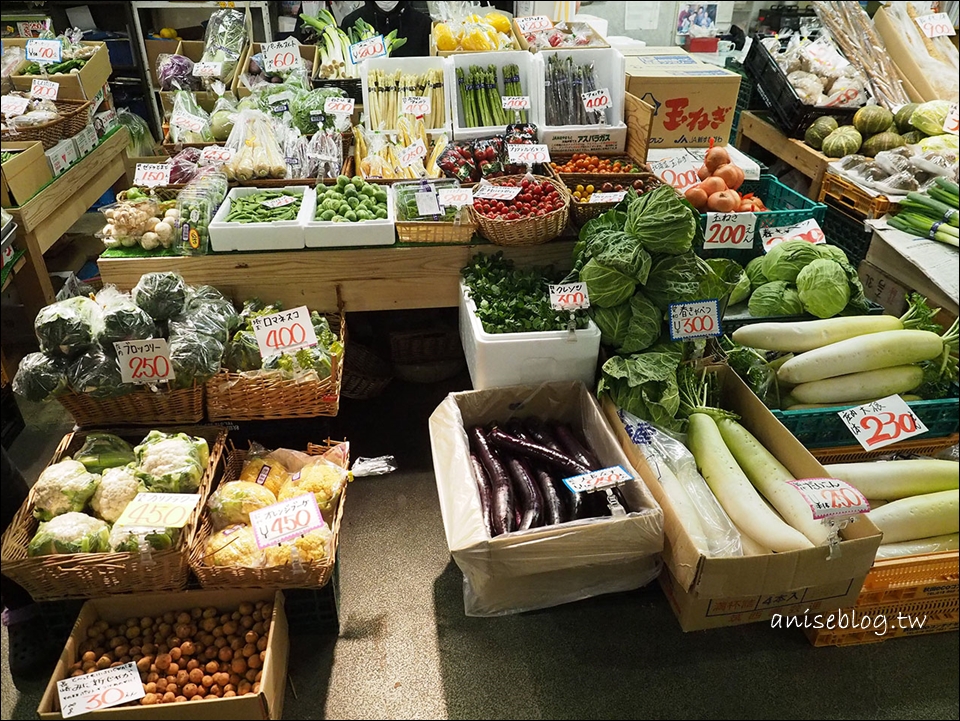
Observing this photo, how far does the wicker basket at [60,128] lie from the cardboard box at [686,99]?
2882 mm

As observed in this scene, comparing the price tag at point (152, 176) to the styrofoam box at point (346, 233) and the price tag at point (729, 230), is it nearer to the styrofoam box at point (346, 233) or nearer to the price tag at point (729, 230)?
the styrofoam box at point (346, 233)

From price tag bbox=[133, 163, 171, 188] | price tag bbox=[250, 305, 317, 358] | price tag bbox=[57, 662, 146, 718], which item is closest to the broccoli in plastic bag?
price tag bbox=[250, 305, 317, 358]

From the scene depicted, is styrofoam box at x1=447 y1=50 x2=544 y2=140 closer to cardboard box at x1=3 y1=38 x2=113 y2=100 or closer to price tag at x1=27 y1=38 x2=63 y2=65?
cardboard box at x1=3 y1=38 x2=113 y2=100

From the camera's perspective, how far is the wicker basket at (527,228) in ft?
7.70

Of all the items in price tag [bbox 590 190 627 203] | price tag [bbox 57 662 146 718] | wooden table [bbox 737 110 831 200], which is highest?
price tag [bbox 590 190 627 203]

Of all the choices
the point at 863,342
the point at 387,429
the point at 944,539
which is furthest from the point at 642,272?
the point at 387,429

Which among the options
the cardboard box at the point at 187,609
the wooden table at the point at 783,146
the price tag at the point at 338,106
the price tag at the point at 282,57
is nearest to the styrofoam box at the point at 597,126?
the price tag at the point at 338,106

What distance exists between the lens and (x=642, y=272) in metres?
2.12

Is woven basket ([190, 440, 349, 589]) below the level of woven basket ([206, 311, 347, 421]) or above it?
below

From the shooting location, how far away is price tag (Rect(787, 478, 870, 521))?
1641 millimetres

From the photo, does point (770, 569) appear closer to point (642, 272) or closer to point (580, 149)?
point (642, 272)

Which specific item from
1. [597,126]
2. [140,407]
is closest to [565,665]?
[140,407]

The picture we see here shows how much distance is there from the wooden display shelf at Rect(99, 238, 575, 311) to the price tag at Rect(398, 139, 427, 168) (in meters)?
0.59

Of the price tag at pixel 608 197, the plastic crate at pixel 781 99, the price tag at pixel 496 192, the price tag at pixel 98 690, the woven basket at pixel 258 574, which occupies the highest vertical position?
the plastic crate at pixel 781 99
